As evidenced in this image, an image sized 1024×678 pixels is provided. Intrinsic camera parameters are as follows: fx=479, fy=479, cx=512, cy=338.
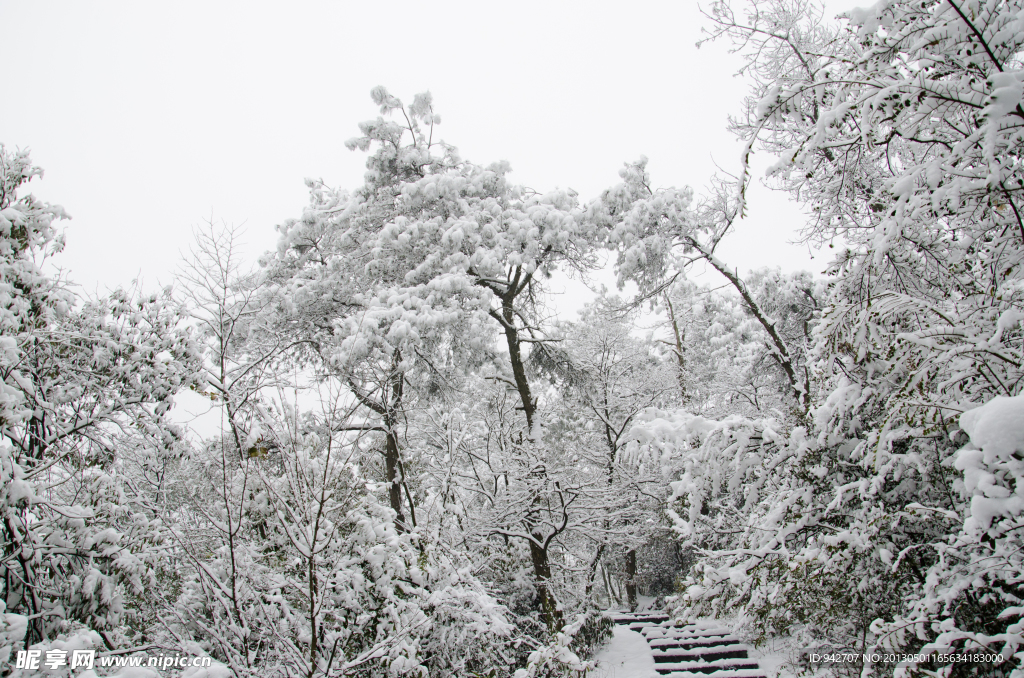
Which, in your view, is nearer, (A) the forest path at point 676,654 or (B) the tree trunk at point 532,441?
(A) the forest path at point 676,654

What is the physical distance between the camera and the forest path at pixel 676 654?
600 centimetres

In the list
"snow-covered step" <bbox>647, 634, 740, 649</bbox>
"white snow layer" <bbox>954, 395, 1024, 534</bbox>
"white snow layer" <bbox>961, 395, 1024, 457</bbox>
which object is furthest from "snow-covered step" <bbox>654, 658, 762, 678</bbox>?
"white snow layer" <bbox>961, 395, 1024, 457</bbox>

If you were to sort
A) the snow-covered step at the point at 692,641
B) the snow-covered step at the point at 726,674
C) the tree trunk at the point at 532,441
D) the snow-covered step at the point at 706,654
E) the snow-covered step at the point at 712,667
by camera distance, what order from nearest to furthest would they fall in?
the snow-covered step at the point at 726,674 < the snow-covered step at the point at 712,667 < the snow-covered step at the point at 706,654 < the snow-covered step at the point at 692,641 < the tree trunk at the point at 532,441

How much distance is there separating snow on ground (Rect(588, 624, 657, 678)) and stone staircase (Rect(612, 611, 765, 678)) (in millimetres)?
130

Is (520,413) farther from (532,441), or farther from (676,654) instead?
(676,654)

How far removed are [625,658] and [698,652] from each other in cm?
123

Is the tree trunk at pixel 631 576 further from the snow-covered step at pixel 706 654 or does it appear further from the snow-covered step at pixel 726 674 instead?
the snow-covered step at pixel 726 674

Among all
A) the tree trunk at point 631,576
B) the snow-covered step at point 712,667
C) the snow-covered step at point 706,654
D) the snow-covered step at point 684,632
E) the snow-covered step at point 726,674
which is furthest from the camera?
the tree trunk at point 631,576

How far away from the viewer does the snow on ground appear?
260 inches

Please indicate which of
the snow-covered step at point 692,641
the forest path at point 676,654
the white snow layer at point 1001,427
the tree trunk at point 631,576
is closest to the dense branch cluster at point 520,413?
the white snow layer at point 1001,427

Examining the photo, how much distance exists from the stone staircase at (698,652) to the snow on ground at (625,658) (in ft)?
0.43

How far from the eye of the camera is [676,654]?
266 inches

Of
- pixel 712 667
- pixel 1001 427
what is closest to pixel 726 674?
pixel 712 667

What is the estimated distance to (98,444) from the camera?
489 cm
